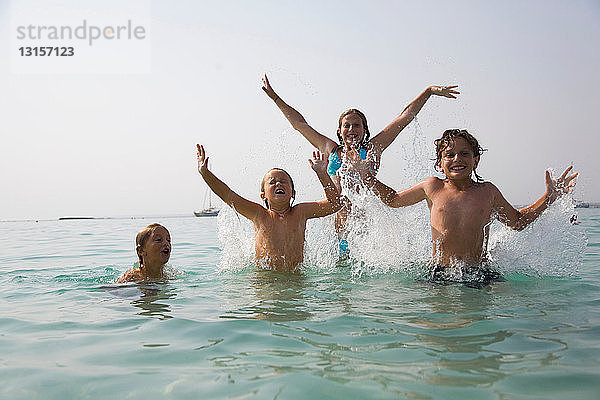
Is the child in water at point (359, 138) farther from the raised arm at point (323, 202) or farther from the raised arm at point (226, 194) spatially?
the raised arm at point (226, 194)

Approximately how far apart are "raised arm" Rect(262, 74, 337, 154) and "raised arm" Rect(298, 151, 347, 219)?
0.70 m

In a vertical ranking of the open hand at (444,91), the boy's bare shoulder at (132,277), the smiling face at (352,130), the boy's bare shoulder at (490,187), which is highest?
the open hand at (444,91)

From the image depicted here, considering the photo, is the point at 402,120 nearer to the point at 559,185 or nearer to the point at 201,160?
the point at 559,185

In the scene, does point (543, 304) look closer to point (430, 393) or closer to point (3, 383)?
point (430, 393)

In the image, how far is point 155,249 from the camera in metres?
5.64

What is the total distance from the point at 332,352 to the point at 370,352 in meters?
0.21

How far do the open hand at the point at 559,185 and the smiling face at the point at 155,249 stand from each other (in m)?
4.10

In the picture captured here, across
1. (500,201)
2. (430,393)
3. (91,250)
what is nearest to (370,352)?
(430,393)

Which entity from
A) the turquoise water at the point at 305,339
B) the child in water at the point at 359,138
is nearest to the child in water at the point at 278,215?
the turquoise water at the point at 305,339

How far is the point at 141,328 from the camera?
11.9ft

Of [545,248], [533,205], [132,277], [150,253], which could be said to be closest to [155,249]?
[150,253]

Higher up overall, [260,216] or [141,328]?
[260,216]

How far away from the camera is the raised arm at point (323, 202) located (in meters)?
5.22

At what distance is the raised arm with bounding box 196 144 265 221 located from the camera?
544 cm
